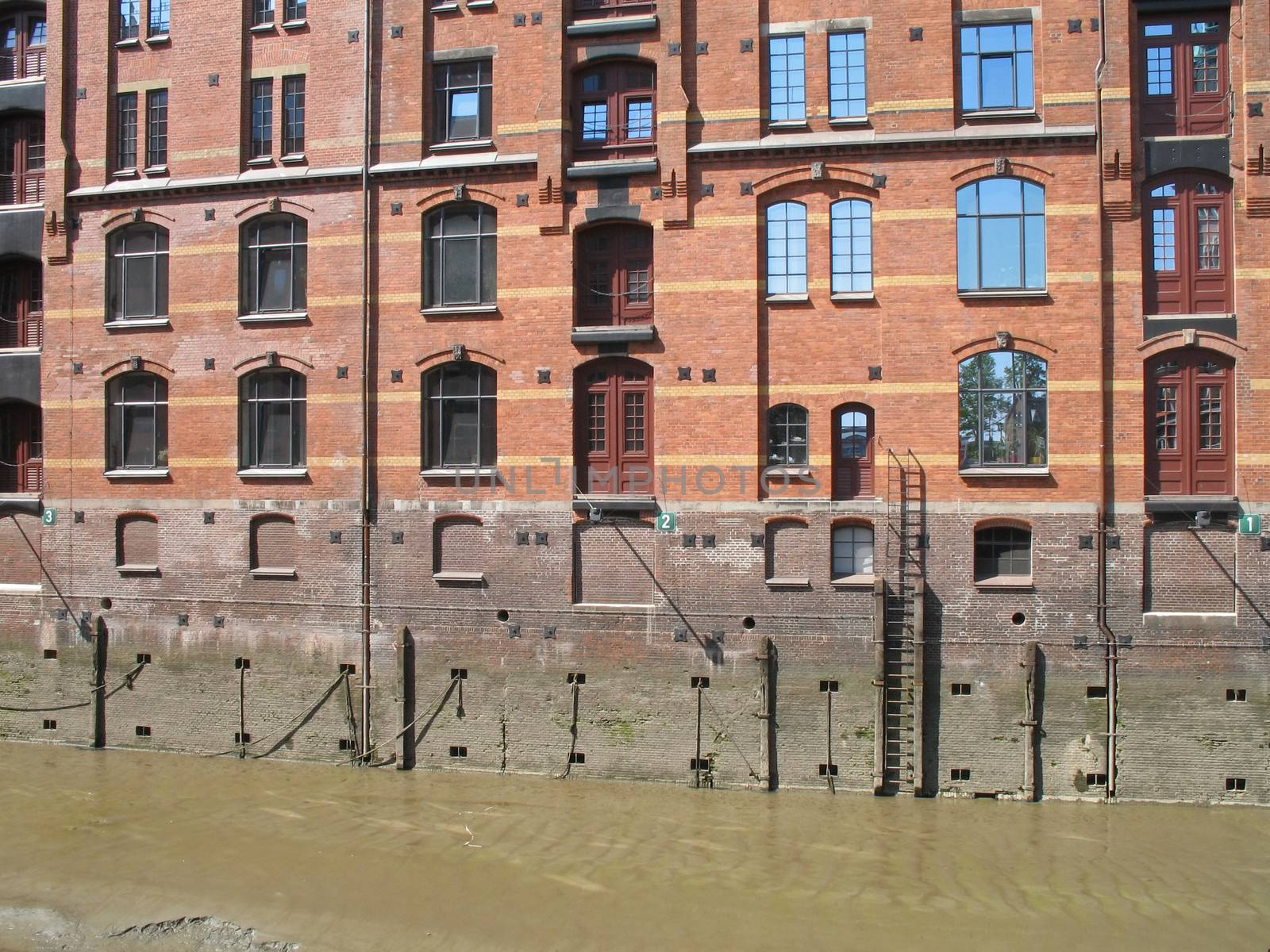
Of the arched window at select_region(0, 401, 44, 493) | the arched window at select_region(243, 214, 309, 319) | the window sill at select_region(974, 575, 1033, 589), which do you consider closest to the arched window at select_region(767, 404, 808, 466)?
the window sill at select_region(974, 575, 1033, 589)

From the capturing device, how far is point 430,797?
16.5 metres

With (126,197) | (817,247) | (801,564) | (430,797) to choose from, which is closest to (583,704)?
(430,797)

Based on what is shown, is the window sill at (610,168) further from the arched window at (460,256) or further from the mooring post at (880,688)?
the mooring post at (880,688)

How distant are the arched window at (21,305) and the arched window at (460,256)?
8.38 metres

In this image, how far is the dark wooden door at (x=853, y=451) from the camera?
1700 cm

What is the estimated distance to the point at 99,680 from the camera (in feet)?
62.9

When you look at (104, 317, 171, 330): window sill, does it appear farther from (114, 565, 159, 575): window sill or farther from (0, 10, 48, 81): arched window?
(0, 10, 48, 81): arched window

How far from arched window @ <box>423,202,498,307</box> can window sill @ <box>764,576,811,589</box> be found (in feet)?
22.7

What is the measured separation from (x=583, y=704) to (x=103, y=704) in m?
9.26

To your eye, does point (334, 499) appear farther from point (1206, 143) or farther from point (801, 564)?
point (1206, 143)

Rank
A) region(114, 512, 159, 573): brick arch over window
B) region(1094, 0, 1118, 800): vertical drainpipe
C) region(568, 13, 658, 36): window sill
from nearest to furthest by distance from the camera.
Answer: region(1094, 0, 1118, 800): vertical drainpipe < region(568, 13, 658, 36): window sill < region(114, 512, 159, 573): brick arch over window

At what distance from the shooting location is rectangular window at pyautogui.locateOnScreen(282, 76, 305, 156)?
19047 millimetres

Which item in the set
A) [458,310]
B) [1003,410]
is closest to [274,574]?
[458,310]

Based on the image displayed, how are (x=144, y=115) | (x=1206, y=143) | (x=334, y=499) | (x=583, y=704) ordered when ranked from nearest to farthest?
(x=1206, y=143), (x=583, y=704), (x=334, y=499), (x=144, y=115)
